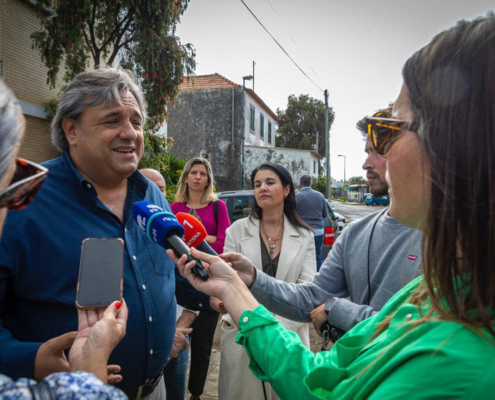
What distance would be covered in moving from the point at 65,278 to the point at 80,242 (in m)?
0.18

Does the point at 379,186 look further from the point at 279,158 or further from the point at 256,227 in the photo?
the point at 279,158

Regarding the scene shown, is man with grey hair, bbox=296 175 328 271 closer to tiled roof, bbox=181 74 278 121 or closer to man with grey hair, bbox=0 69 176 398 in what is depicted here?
man with grey hair, bbox=0 69 176 398

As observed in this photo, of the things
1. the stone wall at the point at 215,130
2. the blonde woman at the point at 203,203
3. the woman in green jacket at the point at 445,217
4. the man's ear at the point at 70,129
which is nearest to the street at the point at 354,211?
the stone wall at the point at 215,130

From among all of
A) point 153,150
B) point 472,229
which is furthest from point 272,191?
point 153,150

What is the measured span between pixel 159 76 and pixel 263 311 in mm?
7939

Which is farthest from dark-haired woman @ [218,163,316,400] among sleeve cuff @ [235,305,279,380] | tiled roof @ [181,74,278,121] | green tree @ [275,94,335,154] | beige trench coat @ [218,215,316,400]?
green tree @ [275,94,335,154]

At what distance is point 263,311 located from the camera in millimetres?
1367

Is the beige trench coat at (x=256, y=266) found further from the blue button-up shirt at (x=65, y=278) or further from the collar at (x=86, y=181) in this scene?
the collar at (x=86, y=181)

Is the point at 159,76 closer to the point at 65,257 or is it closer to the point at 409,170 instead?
the point at 65,257

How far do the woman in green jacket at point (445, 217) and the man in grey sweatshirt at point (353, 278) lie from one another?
808 millimetres

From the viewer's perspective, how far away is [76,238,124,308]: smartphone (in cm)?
140

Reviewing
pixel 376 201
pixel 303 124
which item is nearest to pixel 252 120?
pixel 303 124

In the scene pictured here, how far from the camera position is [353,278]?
6.72 ft

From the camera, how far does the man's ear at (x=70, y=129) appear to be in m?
2.02
